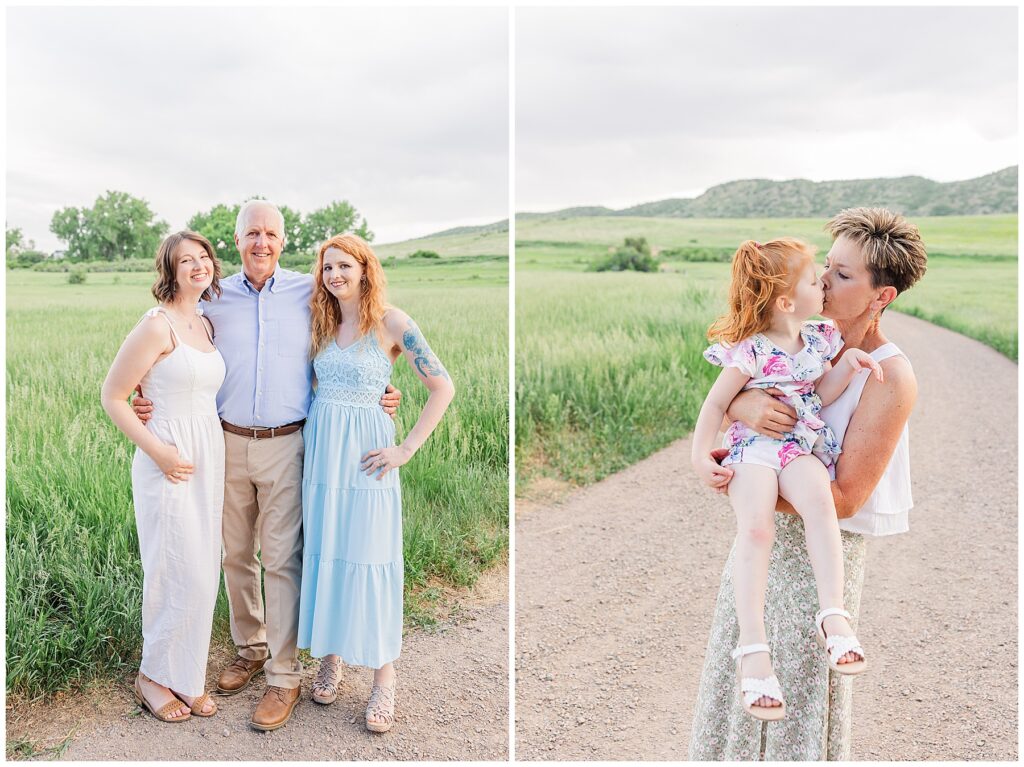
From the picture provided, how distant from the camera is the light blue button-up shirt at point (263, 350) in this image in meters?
2.46

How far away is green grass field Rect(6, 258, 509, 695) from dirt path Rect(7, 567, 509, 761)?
0.14 meters

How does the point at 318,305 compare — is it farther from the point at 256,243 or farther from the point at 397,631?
the point at 397,631

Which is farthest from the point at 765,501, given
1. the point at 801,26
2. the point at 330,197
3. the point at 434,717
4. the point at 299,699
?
the point at 801,26

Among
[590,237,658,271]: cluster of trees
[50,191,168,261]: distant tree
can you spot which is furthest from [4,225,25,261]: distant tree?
[590,237,658,271]: cluster of trees

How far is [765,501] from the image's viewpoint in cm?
171

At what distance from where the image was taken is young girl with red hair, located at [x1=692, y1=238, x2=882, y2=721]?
5.44ft

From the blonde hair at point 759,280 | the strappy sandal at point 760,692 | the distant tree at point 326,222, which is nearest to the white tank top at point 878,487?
the blonde hair at point 759,280

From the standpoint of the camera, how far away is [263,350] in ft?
8.05

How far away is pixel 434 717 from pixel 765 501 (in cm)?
154

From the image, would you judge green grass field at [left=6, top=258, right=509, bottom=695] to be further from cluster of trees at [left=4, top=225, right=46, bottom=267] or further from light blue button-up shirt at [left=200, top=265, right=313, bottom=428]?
light blue button-up shirt at [left=200, top=265, right=313, bottom=428]

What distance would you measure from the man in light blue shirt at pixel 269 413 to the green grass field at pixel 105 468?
1.65 ft

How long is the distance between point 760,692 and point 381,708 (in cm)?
137

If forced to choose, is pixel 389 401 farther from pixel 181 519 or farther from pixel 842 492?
pixel 842 492

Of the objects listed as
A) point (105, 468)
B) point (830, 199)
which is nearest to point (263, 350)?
point (105, 468)
